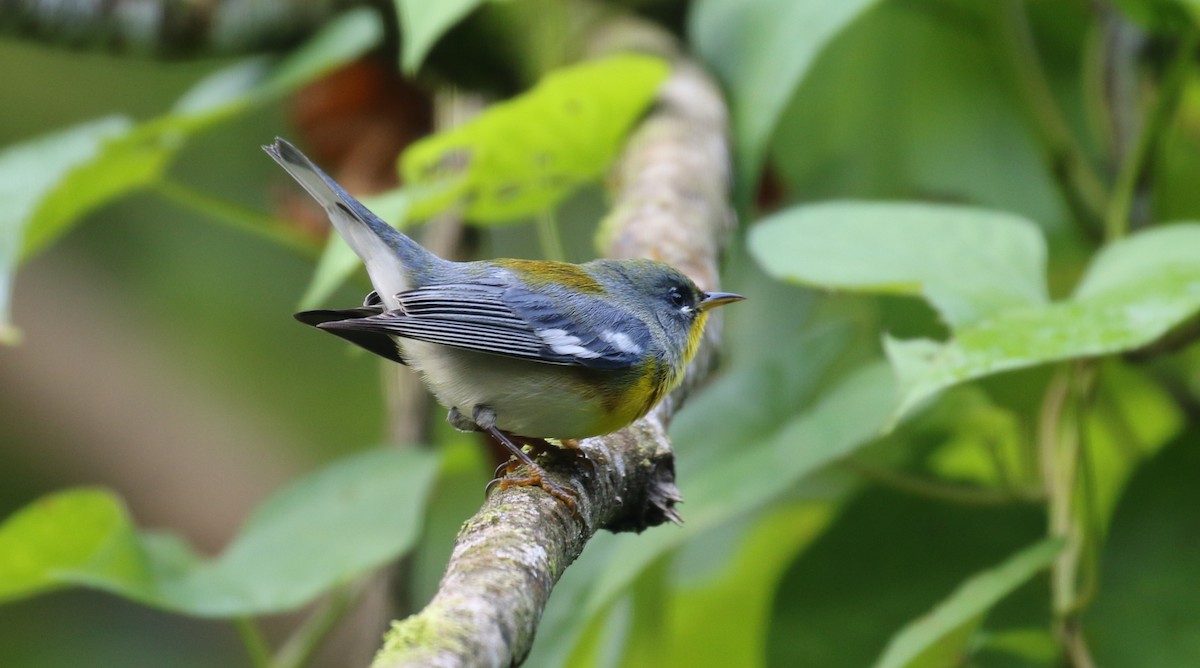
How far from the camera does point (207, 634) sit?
5613 mm

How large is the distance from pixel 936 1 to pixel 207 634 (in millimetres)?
4647

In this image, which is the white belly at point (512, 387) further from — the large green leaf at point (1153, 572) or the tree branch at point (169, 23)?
the tree branch at point (169, 23)

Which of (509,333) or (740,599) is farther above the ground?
(509,333)

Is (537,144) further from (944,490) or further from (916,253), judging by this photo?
(944,490)

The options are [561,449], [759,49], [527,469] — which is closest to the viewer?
[527,469]

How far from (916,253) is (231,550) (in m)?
1.60

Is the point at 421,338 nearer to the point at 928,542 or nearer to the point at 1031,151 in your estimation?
the point at 928,542

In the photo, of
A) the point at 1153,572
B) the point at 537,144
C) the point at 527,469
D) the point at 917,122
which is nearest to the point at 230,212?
the point at 537,144

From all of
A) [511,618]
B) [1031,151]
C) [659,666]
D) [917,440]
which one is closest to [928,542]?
[917,440]

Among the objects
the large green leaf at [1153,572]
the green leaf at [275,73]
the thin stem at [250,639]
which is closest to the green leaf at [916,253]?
the large green leaf at [1153,572]

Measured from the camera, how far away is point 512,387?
193 centimetres

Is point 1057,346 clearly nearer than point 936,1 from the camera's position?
Yes

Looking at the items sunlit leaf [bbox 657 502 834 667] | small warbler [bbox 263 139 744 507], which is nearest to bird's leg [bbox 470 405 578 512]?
small warbler [bbox 263 139 744 507]

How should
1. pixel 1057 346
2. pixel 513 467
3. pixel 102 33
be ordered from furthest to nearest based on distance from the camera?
pixel 102 33 → pixel 513 467 → pixel 1057 346
